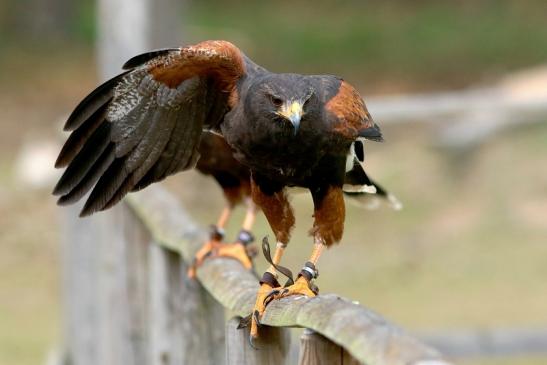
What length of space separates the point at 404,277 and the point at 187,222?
7.00 m

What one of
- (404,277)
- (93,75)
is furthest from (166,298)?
(93,75)

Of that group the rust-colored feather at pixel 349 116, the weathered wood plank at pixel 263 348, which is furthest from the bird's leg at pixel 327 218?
the weathered wood plank at pixel 263 348

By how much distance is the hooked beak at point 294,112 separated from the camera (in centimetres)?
472

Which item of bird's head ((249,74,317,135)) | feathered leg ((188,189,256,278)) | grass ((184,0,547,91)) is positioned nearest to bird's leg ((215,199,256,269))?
feathered leg ((188,189,256,278))

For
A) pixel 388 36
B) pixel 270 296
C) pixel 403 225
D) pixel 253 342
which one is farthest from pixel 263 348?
pixel 388 36

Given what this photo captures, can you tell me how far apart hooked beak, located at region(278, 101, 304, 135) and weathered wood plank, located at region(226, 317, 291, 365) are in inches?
38.1

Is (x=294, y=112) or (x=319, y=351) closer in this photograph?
(x=319, y=351)

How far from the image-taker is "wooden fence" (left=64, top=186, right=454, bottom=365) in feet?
9.96

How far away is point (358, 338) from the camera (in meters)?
2.90

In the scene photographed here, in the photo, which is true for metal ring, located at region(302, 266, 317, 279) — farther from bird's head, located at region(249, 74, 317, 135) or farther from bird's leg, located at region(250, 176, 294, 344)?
bird's head, located at region(249, 74, 317, 135)

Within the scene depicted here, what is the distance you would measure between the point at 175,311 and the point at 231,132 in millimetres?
734

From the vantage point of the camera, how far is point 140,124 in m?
5.33

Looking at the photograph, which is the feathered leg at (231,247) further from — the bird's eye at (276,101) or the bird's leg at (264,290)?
the bird's eye at (276,101)

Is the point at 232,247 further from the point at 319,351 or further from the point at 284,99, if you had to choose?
the point at 319,351
